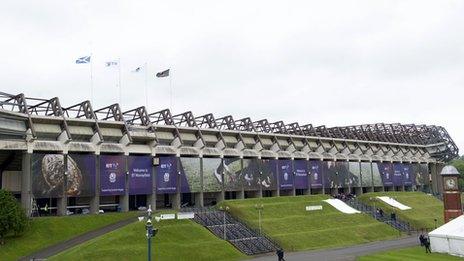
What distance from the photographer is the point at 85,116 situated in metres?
88.0

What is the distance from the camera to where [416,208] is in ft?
362

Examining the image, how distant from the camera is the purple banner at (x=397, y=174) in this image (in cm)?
15531

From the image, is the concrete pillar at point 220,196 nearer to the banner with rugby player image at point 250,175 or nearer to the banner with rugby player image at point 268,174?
the banner with rugby player image at point 250,175

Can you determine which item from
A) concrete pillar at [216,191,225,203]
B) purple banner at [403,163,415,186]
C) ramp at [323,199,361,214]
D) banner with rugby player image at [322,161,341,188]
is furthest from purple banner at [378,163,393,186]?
concrete pillar at [216,191,225,203]

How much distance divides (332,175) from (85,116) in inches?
2785

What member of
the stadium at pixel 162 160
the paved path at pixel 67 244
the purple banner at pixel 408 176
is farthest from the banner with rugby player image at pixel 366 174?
the paved path at pixel 67 244

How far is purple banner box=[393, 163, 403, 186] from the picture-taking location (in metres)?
155

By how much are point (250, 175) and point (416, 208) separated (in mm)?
38313

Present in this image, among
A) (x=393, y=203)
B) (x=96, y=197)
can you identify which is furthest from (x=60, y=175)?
(x=393, y=203)

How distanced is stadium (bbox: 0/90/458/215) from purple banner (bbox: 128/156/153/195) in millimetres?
187

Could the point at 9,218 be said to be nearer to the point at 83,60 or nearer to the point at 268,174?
the point at 83,60

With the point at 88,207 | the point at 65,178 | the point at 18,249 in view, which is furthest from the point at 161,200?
the point at 18,249

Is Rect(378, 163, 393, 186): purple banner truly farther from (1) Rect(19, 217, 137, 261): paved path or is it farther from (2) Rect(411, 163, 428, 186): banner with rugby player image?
(1) Rect(19, 217, 137, 261): paved path

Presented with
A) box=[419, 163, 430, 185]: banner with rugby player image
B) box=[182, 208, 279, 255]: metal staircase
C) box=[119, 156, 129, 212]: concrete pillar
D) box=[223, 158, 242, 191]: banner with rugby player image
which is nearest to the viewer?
box=[182, 208, 279, 255]: metal staircase
